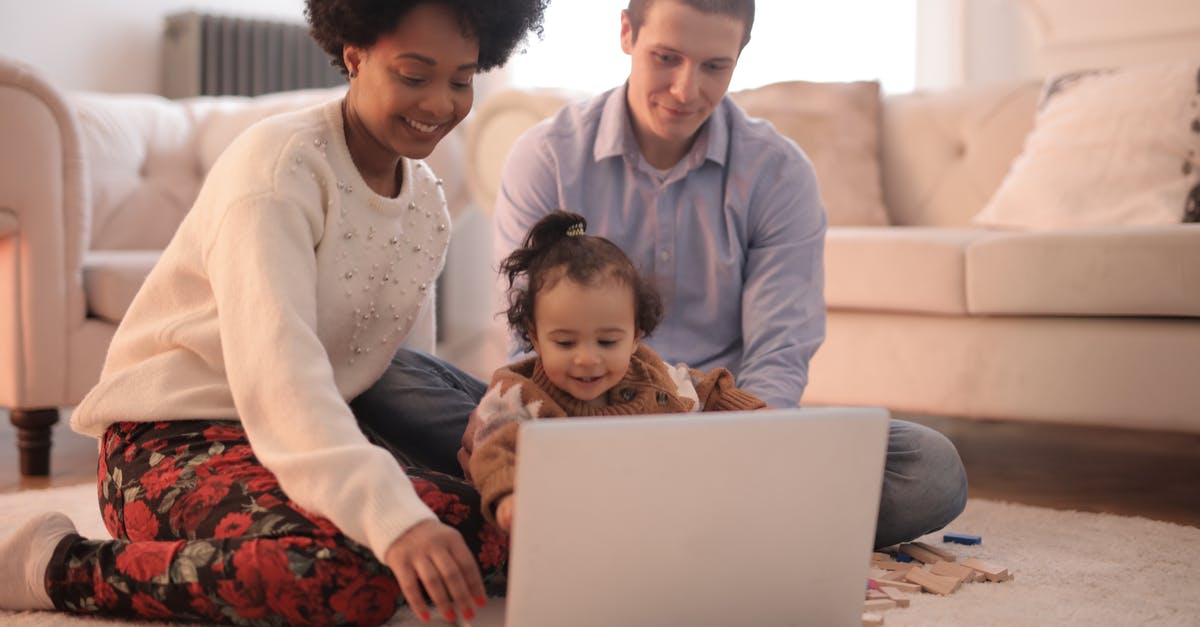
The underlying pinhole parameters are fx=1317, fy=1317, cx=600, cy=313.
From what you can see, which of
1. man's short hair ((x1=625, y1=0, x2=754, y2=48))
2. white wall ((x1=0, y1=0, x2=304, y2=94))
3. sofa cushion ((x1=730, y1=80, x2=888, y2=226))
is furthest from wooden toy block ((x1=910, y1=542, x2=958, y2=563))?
white wall ((x1=0, y1=0, x2=304, y2=94))

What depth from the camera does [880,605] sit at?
142 cm

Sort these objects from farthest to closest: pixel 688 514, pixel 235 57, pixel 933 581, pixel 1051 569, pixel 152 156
Result: 1. pixel 235 57
2. pixel 152 156
3. pixel 1051 569
4. pixel 933 581
5. pixel 688 514

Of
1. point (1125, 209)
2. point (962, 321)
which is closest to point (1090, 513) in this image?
point (962, 321)

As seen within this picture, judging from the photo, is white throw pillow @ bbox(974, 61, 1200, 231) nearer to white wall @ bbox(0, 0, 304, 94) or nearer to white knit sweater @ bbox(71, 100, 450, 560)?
white knit sweater @ bbox(71, 100, 450, 560)

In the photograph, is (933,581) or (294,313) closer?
(294,313)

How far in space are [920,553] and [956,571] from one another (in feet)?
0.34

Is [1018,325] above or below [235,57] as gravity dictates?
below

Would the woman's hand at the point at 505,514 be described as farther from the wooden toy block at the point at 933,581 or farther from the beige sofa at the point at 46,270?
the beige sofa at the point at 46,270

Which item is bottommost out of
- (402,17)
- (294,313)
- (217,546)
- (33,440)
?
(33,440)

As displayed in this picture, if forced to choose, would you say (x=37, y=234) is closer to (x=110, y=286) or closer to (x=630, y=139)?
(x=110, y=286)

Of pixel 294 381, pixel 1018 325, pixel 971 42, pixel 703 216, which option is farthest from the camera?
pixel 971 42

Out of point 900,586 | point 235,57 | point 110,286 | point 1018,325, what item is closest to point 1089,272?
point 1018,325

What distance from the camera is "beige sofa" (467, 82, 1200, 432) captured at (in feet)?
6.93

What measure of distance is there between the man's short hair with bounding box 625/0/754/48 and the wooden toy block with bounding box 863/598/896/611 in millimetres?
787
